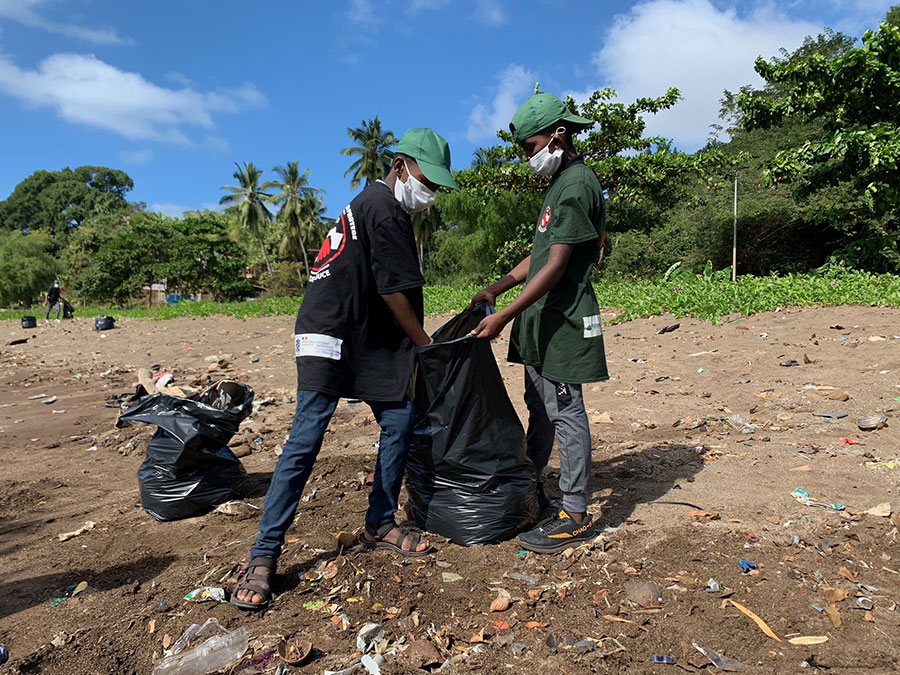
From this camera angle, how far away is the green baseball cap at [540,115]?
230 centimetres

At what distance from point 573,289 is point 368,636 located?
4.66 ft

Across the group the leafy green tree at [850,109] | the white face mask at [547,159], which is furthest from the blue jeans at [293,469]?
the leafy green tree at [850,109]

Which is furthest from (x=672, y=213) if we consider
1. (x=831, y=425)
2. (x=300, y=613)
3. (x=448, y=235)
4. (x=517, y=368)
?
(x=300, y=613)

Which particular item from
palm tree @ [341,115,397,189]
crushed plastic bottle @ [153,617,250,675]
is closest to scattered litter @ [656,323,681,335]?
crushed plastic bottle @ [153,617,250,675]

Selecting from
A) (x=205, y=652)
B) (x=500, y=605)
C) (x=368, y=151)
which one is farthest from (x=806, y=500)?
(x=368, y=151)

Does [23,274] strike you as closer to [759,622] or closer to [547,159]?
[547,159]

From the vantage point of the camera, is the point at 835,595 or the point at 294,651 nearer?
the point at 294,651

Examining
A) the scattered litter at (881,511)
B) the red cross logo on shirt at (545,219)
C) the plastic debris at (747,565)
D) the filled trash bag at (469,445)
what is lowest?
the plastic debris at (747,565)

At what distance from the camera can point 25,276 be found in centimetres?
3697

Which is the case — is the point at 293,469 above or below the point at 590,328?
below

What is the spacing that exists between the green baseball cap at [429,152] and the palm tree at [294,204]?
37.6 meters

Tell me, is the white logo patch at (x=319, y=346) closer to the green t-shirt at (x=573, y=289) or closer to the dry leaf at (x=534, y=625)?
the green t-shirt at (x=573, y=289)

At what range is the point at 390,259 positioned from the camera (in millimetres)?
2156

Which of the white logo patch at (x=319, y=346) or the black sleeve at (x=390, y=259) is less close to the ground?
the black sleeve at (x=390, y=259)
